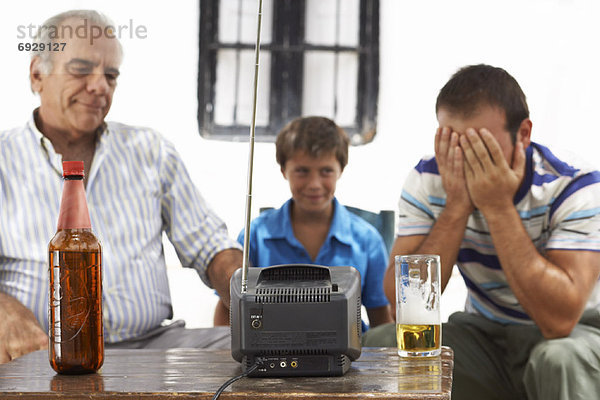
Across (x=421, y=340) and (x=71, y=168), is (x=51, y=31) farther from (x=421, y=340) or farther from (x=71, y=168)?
(x=421, y=340)

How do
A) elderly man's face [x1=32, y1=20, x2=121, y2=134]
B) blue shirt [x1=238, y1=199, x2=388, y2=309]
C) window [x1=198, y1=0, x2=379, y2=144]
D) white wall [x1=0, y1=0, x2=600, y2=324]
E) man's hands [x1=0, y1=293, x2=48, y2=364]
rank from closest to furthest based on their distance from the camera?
1. man's hands [x1=0, y1=293, x2=48, y2=364]
2. elderly man's face [x1=32, y1=20, x2=121, y2=134]
3. blue shirt [x1=238, y1=199, x2=388, y2=309]
4. white wall [x1=0, y1=0, x2=600, y2=324]
5. window [x1=198, y1=0, x2=379, y2=144]

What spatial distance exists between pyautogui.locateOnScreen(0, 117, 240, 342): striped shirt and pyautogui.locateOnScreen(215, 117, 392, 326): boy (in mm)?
385

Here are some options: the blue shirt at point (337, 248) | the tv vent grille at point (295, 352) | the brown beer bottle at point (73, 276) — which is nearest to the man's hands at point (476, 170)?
the blue shirt at point (337, 248)

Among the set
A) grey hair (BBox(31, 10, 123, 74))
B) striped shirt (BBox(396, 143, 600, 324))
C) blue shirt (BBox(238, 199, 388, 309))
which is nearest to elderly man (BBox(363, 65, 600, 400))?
striped shirt (BBox(396, 143, 600, 324))

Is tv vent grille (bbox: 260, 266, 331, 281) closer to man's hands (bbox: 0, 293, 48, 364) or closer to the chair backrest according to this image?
man's hands (bbox: 0, 293, 48, 364)

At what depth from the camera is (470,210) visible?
6.32 ft

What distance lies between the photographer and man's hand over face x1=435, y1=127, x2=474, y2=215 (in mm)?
1927

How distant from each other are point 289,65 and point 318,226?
88cm

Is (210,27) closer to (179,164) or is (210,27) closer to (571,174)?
(179,164)

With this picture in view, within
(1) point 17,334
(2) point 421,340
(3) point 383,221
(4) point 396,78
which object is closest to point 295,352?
(2) point 421,340

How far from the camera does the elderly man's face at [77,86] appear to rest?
222 cm

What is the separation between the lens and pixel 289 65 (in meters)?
3.09

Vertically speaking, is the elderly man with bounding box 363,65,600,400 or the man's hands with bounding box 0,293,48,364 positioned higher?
the elderly man with bounding box 363,65,600,400

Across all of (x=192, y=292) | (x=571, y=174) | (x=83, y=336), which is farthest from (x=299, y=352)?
(x=192, y=292)
